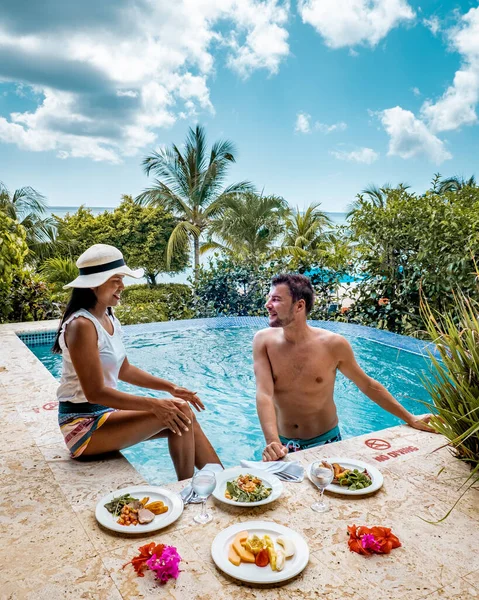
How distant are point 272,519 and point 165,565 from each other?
478 millimetres

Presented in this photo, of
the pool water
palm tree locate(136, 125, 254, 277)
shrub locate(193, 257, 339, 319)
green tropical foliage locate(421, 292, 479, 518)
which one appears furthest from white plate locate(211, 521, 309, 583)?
palm tree locate(136, 125, 254, 277)

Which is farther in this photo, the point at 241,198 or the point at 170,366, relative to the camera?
the point at 241,198

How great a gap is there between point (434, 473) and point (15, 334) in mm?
5343

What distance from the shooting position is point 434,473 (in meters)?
2.13

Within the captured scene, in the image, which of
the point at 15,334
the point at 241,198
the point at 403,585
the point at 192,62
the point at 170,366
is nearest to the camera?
the point at 403,585

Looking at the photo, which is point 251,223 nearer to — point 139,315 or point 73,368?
point 139,315

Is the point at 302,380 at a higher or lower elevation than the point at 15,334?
higher

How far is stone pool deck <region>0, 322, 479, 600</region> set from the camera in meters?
1.43

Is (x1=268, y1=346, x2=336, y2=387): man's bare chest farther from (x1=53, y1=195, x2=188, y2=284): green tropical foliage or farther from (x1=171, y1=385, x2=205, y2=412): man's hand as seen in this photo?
(x1=53, y1=195, x2=188, y2=284): green tropical foliage

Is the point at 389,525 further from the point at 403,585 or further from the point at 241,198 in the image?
the point at 241,198

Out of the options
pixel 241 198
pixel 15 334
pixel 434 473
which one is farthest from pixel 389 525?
pixel 241 198

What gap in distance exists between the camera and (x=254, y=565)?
4.89 feet

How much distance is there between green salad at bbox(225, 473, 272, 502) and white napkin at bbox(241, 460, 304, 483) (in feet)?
0.46

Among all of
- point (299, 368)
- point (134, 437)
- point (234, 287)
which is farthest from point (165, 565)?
point (234, 287)
